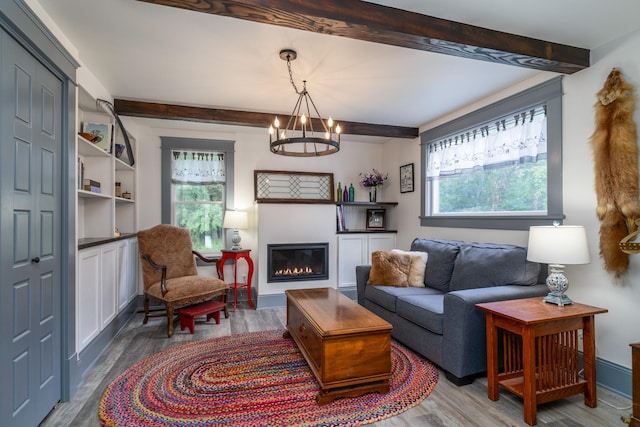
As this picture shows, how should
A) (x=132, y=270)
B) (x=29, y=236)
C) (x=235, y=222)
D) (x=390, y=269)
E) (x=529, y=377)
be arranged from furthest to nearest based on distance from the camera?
(x=235, y=222) < (x=132, y=270) < (x=390, y=269) < (x=529, y=377) < (x=29, y=236)

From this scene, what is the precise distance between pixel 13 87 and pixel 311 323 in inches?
85.4

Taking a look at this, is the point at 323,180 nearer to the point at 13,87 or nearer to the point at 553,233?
the point at 553,233

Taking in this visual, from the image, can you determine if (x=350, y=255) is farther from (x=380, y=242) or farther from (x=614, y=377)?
(x=614, y=377)

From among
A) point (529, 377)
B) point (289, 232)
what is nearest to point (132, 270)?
point (289, 232)

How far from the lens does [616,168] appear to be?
7.26 feet

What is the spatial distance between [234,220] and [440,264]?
2.67 m

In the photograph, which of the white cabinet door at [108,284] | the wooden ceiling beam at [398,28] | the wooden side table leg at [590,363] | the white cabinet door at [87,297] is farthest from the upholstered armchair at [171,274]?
the wooden side table leg at [590,363]

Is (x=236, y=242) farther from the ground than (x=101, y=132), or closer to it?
closer to it

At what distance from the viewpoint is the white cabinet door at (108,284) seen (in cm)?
296

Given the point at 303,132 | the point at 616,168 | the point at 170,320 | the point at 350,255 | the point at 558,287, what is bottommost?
the point at 170,320

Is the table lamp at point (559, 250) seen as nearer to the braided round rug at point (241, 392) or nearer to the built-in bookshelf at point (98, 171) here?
the braided round rug at point (241, 392)

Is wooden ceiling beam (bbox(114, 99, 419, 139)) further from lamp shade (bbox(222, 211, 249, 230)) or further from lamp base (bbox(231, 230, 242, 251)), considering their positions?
lamp base (bbox(231, 230, 242, 251))

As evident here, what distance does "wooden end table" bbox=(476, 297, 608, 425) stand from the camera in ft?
6.31

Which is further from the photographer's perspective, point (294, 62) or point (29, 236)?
point (294, 62)
